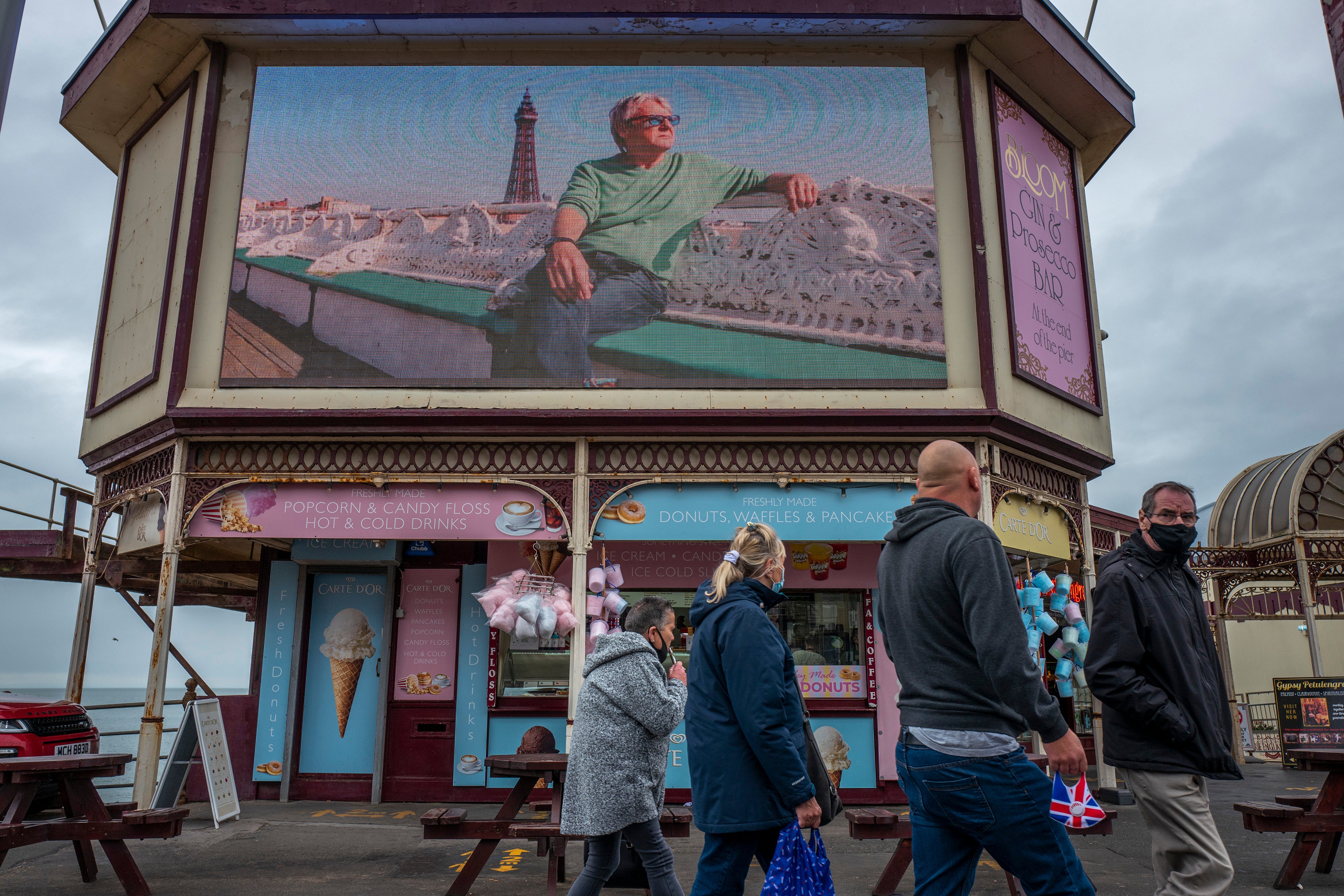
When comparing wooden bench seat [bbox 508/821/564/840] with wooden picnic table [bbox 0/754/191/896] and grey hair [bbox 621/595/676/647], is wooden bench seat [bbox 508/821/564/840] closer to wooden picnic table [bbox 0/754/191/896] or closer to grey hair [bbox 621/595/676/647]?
grey hair [bbox 621/595/676/647]

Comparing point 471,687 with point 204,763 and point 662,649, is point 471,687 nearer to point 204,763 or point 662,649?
point 204,763

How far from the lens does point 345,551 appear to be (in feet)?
34.2

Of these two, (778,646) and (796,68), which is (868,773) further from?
(796,68)

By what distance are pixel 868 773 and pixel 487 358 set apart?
5945mm

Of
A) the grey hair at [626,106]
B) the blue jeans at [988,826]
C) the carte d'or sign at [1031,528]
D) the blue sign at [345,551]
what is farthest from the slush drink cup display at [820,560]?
the blue jeans at [988,826]

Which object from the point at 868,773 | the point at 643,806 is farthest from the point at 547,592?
the point at 643,806

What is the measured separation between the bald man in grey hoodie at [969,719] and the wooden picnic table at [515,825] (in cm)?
280

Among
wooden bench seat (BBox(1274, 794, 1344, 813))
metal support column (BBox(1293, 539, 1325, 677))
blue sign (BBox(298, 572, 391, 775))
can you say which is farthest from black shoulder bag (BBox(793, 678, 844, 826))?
metal support column (BBox(1293, 539, 1325, 677))

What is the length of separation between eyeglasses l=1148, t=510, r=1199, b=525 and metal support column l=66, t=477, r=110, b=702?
1030cm

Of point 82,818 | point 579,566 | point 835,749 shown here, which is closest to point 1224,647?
point 835,749

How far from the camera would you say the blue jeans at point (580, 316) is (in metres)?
9.43

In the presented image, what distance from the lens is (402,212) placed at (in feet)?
32.6

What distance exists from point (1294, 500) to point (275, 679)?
14.5 metres

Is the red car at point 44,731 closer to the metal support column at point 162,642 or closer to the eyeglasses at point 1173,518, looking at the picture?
the metal support column at point 162,642
